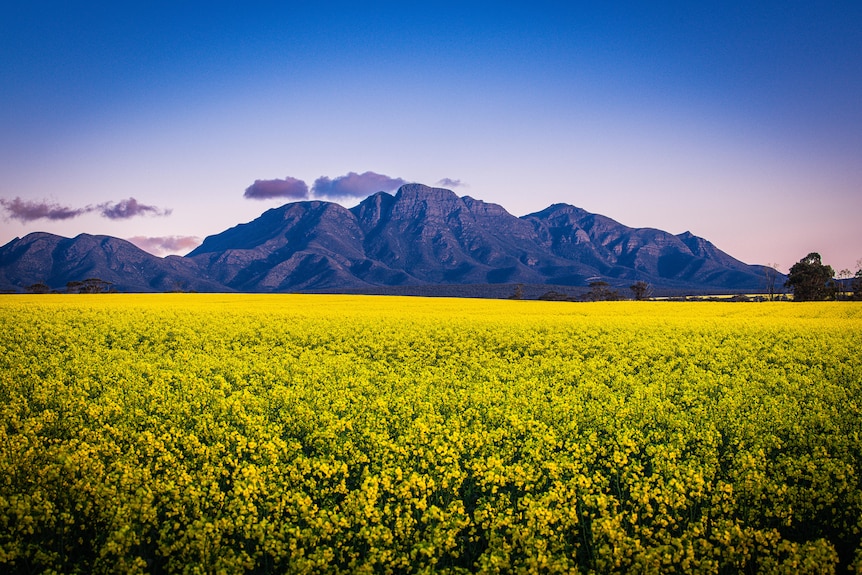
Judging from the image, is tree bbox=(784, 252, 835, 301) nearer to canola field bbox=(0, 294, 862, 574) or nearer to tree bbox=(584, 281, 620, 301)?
tree bbox=(584, 281, 620, 301)

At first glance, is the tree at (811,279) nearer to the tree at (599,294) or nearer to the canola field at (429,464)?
the tree at (599,294)

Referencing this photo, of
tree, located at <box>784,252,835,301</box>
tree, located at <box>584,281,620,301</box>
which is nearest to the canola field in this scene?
tree, located at <box>784,252,835,301</box>

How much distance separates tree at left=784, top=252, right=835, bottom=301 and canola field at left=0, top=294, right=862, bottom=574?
96.7 meters

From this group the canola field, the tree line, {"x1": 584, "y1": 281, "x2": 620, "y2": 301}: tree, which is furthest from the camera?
{"x1": 584, "y1": 281, "x2": 620, "y2": 301}: tree

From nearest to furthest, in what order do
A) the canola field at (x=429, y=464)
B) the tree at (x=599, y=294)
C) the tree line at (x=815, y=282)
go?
the canola field at (x=429, y=464)
the tree line at (x=815, y=282)
the tree at (x=599, y=294)

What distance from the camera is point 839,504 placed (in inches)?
303

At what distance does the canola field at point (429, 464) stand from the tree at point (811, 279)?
96.7m

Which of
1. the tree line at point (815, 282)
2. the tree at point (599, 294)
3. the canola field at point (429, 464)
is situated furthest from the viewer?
the tree at point (599, 294)

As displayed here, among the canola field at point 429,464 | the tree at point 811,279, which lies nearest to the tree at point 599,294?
the tree at point 811,279

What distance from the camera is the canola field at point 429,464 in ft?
20.1

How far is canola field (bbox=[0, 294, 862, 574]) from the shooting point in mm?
6125

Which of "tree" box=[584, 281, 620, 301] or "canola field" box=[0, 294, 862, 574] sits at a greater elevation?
"tree" box=[584, 281, 620, 301]

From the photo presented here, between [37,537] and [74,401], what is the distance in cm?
545

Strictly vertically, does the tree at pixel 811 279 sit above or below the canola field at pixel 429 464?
above
